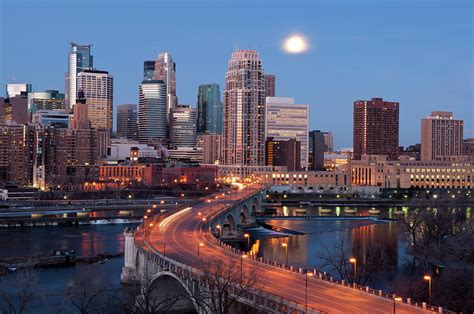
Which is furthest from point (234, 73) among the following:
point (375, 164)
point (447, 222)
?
point (447, 222)

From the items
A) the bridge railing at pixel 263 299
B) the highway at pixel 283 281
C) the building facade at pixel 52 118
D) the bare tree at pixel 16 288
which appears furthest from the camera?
the building facade at pixel 52 118

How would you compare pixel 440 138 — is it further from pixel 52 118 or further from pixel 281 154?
pixel 52 118

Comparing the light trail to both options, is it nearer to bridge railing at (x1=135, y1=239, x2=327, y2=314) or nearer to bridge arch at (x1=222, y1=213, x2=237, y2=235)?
bridge arch at (x1=222, y1=213, x2=237, y2=235)

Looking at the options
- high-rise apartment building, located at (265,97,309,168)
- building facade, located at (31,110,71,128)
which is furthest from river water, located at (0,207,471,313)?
building facade, located at (31,110,71,128)

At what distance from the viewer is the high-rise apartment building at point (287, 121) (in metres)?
146

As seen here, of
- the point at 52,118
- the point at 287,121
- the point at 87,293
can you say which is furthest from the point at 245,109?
the point at 87,293

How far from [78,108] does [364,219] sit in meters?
120

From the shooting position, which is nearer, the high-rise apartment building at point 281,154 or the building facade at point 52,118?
the high-rise apartment building at point 281,154

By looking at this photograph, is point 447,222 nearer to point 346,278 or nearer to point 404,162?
point 346,278

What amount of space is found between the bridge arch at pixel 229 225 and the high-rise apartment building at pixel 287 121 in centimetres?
8744

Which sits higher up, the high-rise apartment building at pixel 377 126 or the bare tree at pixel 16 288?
the high-rise apartment building at pixel 377 126

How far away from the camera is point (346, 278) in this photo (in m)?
32.8

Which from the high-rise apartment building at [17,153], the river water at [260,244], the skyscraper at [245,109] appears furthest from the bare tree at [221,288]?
the skyscraper at [245,109]

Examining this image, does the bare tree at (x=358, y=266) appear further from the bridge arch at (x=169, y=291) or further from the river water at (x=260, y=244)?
the bridge arch at (x=169, y=291)
